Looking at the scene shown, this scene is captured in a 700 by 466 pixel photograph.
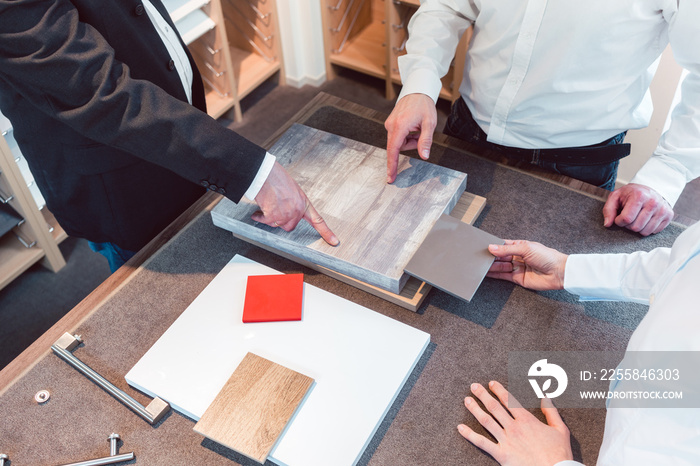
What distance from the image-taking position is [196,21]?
267 cm

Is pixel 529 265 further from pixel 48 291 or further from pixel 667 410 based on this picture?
pixel 48 291

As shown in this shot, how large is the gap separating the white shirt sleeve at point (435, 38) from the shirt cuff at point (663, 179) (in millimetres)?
496

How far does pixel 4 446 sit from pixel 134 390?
200 millimetres

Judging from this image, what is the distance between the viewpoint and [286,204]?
102 cm

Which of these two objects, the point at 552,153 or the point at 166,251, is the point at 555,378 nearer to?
the point at 552,153

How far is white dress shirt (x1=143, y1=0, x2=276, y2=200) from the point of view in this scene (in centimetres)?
104

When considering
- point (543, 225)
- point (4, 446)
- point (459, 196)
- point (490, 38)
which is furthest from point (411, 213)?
point (4, 446)

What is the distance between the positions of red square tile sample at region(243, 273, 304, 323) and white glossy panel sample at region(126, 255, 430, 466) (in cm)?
2

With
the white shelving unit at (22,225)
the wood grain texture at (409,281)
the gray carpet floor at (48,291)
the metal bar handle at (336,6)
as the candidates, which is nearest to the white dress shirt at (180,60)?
the wood grain texture at (409,281)

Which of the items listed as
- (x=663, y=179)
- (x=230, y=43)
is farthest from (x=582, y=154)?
(x=230, y=43)

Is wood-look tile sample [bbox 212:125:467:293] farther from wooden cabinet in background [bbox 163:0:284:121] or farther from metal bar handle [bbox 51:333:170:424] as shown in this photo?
wooden cabinet in background [bbox 163:0:284:121]

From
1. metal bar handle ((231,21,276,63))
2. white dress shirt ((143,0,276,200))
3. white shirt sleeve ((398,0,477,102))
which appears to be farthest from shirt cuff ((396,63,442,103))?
metal bar handle ((231,21,276,63))

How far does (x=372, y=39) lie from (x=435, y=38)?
2.09 m

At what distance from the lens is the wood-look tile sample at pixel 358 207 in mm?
1012
